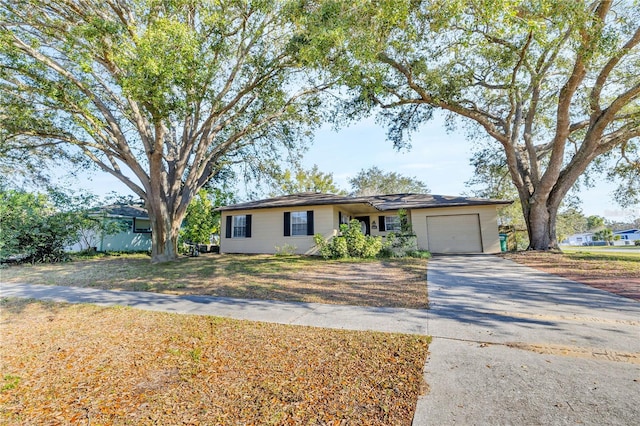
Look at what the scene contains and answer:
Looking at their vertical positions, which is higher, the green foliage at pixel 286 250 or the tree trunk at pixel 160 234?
the tree trunk at pixel 160 234

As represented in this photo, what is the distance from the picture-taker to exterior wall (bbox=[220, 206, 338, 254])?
14226 mm

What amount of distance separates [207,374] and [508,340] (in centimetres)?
320

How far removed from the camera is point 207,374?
8.66 ft

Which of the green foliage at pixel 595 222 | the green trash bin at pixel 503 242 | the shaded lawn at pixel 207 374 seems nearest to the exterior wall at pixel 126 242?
the shaded lawn at pixel 207 374

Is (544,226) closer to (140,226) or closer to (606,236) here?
(140,226)

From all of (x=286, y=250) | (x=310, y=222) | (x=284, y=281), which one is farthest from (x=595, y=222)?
(x=284, y=281)

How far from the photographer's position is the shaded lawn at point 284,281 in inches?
221

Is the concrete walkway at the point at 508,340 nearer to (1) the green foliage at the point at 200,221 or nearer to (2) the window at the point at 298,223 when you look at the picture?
(2) the window at the point at 298,223

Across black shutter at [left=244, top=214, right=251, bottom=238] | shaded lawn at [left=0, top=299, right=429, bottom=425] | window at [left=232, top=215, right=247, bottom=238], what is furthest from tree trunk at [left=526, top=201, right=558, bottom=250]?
window at [left=232, top=215, right=247, bottom=238]

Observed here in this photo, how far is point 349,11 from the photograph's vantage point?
333 inches

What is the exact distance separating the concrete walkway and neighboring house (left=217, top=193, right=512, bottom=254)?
8.22m

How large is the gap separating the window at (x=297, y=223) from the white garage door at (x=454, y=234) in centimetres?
632

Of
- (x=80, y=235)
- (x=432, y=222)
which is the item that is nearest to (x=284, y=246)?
(x=432, y=222)

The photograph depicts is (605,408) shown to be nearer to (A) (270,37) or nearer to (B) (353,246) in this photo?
(B) (353,246)
